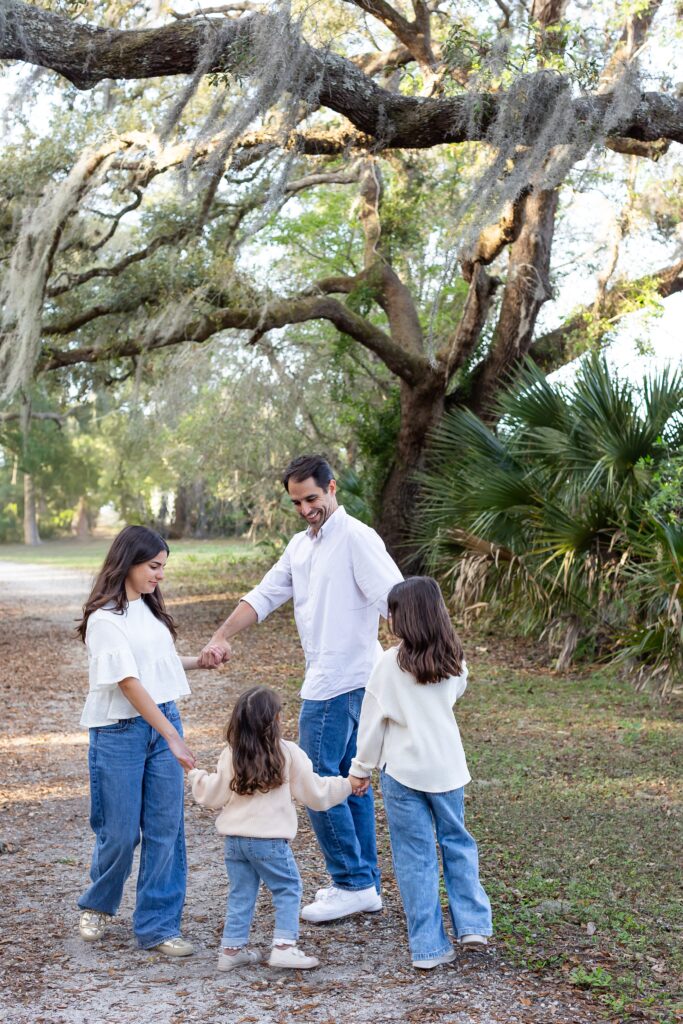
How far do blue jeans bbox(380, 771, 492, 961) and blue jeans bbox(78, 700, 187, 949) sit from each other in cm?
83

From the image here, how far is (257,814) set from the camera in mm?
3975

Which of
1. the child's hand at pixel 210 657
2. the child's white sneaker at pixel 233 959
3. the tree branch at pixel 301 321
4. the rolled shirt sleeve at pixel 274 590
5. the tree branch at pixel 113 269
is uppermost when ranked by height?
the tree branch at pixel 113 269

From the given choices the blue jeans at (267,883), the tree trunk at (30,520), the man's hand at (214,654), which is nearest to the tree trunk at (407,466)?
the man's hand at (214,654)

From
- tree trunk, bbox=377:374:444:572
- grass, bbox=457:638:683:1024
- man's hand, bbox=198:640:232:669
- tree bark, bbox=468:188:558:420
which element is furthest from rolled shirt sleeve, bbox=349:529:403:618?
tree trunk, bbox=377:374:444:572

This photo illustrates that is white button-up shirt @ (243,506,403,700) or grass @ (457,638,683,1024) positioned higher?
white button-up shirt @ (243,506,403,700)

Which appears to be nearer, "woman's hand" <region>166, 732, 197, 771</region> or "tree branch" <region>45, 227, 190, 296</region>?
"woman's hand" <region>166, 732, 197, 771</region>

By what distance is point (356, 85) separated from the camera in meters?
9.06

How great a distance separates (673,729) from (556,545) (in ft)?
6.11

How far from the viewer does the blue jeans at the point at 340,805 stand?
175 inches

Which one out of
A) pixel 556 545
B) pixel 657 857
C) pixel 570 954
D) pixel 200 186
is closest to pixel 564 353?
pixel 556 545

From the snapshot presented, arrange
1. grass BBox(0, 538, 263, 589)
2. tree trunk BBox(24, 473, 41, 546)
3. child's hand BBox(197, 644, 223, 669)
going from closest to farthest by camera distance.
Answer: child's hand BBox(197, 644, 223, 669) → grass BBox(0, 538, 263, 589) → tree trunk BBox(24, 473, 41, 546)

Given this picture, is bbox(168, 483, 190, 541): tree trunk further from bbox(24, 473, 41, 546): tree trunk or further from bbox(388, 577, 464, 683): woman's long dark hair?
bbox(388, 577, 464, 683): woman's long dark hair

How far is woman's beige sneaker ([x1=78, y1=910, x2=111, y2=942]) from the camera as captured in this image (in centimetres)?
433

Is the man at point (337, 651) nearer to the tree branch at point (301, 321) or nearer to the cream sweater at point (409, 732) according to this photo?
the cream sweater at point (409, 732)
